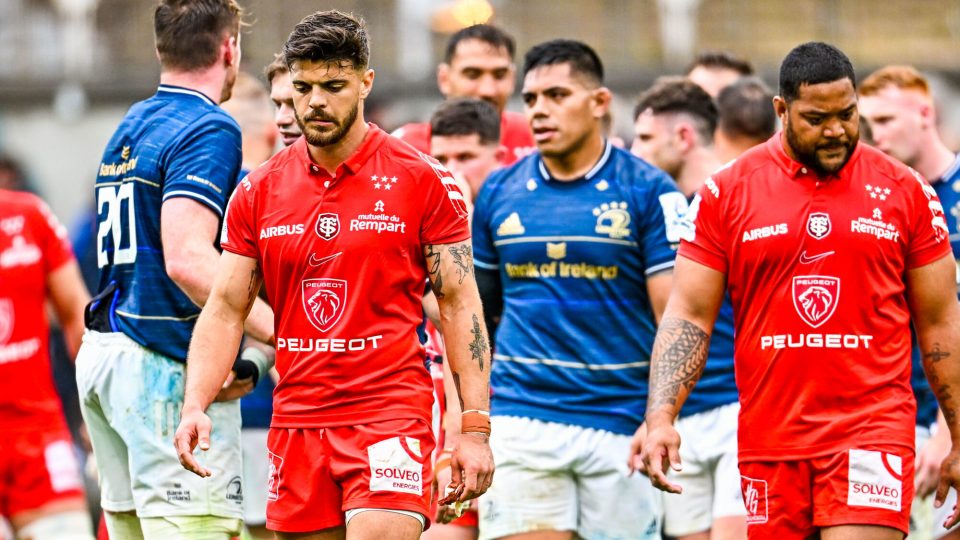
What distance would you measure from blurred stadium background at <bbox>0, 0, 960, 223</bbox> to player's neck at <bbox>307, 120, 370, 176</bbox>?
12865mm

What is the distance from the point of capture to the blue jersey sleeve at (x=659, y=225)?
8344 millimetres

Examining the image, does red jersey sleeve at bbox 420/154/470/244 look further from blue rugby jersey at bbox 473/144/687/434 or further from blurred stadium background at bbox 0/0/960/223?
blurred stadium background at bbox 0/0/960/223

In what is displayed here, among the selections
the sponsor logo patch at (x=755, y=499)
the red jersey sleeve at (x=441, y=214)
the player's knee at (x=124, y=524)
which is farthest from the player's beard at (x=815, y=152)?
the player's knee at (x=124, y=524)

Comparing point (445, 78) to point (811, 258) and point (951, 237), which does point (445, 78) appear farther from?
point (811, 258)

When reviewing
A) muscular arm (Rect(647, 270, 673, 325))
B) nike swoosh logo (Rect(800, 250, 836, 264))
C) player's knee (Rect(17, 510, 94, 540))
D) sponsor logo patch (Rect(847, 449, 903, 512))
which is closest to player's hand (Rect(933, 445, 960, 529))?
sponsor logo patch (Rect(847, 449, 903, 512))

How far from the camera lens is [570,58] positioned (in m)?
8.89

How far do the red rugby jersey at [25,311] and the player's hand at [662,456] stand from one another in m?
4.01

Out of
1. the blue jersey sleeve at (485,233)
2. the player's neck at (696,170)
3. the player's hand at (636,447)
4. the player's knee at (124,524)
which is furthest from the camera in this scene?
the player's neck at (696,170)

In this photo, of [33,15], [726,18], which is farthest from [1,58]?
[726,18]

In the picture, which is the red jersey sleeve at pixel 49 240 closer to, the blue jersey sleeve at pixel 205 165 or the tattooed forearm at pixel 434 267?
the blue jersey sleeve at pixel 205 165

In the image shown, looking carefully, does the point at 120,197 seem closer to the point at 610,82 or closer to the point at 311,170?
the point at 311,170

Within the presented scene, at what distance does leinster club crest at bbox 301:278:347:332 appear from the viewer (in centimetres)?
638

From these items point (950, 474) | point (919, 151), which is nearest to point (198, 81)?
point (950, 474)

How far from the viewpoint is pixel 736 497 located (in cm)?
890
